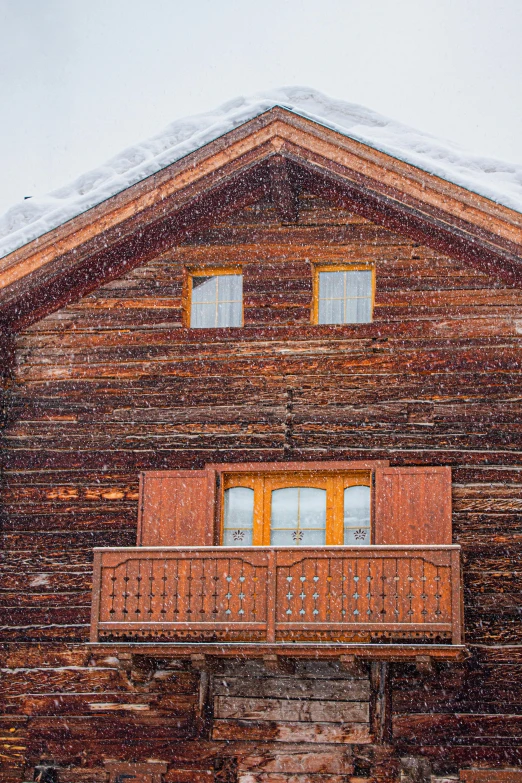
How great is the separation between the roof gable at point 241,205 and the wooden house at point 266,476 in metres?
0.03

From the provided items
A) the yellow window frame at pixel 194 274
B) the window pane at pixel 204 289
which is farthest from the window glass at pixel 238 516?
the window pane at pixel 204 289

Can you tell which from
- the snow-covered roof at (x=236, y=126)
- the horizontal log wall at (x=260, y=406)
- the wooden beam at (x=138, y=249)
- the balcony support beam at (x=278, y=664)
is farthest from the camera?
the wooden beam at (x=138, y=249)

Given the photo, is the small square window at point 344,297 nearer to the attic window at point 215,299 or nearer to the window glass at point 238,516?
the attic window at point 215,299

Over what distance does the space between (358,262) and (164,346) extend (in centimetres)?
279

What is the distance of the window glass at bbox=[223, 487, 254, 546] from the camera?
16.4m

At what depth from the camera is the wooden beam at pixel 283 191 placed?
56.9 feet

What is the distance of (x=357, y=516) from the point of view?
1628cm

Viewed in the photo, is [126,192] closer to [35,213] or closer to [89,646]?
[35,213]

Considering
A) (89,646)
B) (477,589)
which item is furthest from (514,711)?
(89,646)

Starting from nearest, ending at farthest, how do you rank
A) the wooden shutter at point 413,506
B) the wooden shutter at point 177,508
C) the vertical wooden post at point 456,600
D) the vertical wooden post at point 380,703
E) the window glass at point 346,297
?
the vertical wooden post at point 456,600 → the vertical wooden post at point 380,703 → the wooden shutter at point 413,506 → the wooden shutter at point 177,508 → the window glass at point 346,297

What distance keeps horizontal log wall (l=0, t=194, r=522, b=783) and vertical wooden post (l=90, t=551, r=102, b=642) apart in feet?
4.05

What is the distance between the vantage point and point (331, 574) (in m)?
15.0

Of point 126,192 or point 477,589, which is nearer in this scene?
point 477,589

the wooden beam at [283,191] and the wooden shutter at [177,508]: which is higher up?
the wooden beam at [283,191]
